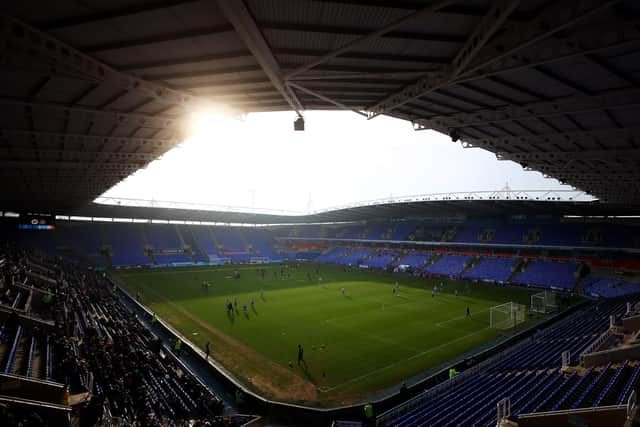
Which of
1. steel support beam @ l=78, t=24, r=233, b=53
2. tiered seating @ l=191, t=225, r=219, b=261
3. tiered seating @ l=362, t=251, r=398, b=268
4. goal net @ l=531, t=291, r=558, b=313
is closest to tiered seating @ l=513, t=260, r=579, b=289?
goal net @ l=531, t=291, r=558, b=313

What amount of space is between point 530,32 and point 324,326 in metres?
23.1

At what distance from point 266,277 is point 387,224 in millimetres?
32386

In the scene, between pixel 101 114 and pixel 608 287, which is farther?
pixel 608 287

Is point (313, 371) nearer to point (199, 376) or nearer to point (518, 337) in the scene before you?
point (199, 376)

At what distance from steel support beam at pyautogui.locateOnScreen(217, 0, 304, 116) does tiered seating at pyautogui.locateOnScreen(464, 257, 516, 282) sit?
149 feet

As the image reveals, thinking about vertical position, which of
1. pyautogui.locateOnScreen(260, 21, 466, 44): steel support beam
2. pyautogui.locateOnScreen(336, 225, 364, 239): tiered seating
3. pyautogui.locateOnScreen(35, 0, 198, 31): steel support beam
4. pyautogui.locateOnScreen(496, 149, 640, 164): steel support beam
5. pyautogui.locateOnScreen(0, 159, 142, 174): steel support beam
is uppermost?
pyautogui.locateOnScreen(260, 21, 466, 44): steel support beam

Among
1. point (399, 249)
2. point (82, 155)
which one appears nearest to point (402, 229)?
point (399, 249)

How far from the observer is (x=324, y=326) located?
26.2 m

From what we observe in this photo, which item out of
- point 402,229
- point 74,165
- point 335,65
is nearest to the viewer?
point 335,65

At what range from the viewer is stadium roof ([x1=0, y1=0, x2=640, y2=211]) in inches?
262

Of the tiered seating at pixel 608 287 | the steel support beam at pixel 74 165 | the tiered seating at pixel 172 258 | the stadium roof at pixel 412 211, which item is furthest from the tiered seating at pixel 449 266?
the steel support beam at pixel 74 165

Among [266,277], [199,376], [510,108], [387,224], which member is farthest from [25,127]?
[387,224]

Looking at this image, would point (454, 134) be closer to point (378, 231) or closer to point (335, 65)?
point (335, 65)

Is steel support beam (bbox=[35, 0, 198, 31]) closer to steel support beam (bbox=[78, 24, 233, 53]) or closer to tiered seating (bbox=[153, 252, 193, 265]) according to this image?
steel support beam (bbox=[78, 24, 233, 53])
